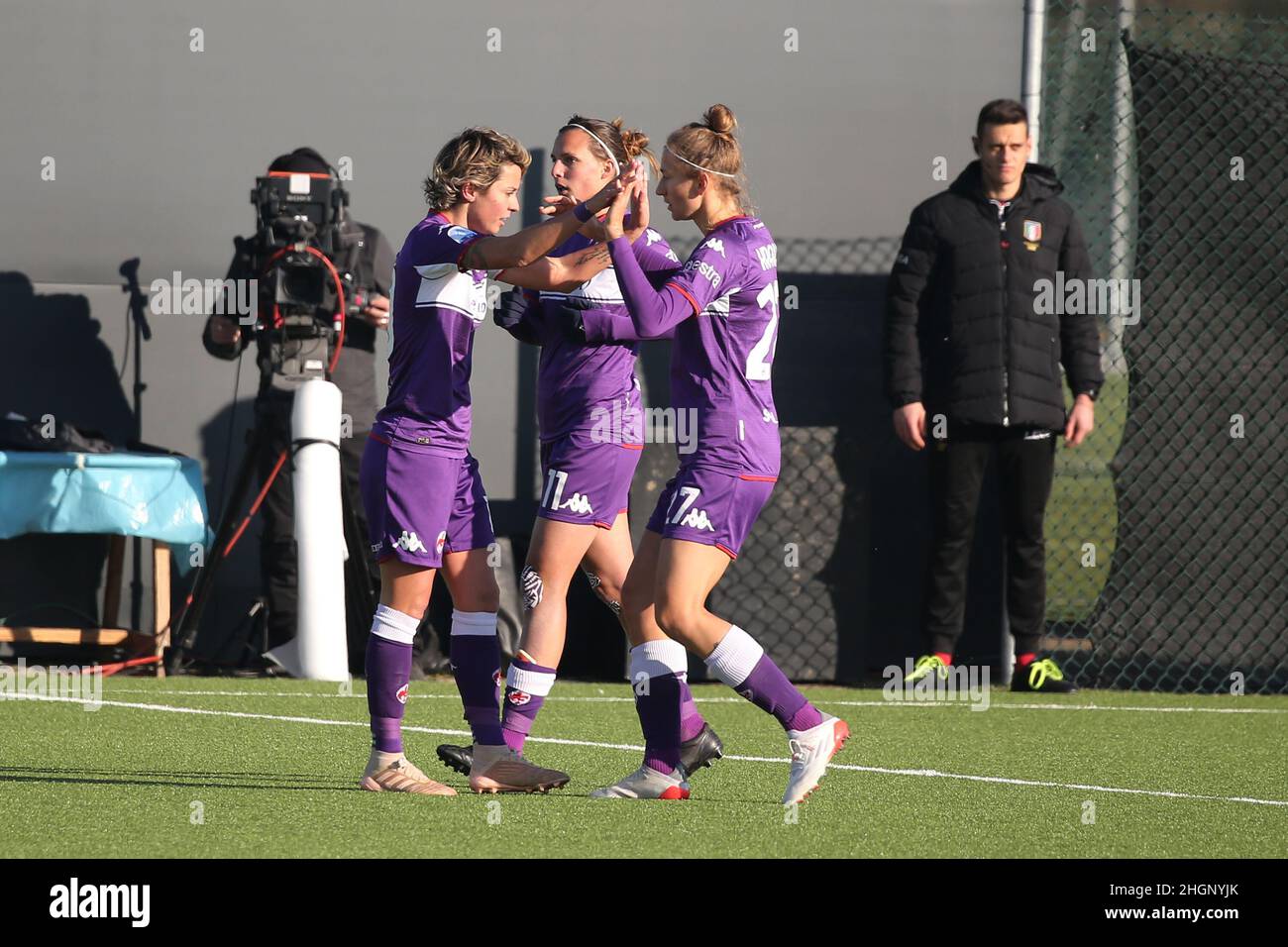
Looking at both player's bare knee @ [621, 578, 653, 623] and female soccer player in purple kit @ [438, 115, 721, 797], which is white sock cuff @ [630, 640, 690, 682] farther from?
player's bare knee @ [621, 578, 653, 623]

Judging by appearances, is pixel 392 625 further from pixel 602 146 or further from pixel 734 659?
pixel 602 146

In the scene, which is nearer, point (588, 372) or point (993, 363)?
point (588, 372)

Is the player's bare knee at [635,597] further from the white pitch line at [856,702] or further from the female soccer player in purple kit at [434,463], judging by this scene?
the white pitch line at [856,702]

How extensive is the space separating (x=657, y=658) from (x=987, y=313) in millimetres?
3730

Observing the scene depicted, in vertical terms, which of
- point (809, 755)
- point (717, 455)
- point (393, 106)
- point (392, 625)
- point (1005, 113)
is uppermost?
point (393, 106)

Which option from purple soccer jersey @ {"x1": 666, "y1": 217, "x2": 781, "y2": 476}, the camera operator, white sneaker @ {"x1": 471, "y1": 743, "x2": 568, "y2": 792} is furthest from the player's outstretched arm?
the camera operator

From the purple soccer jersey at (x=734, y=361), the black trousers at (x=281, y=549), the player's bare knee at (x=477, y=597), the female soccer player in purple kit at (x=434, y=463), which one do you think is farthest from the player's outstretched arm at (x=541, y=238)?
the black trousers at (x=281, y=549)

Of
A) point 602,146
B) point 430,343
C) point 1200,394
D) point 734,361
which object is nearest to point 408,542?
point 430,343

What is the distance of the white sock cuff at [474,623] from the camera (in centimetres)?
553

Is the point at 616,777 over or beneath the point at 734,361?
beneath

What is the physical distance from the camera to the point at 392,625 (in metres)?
5.38

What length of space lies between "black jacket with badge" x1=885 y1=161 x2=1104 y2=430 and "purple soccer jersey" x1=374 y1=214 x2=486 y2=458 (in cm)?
375
